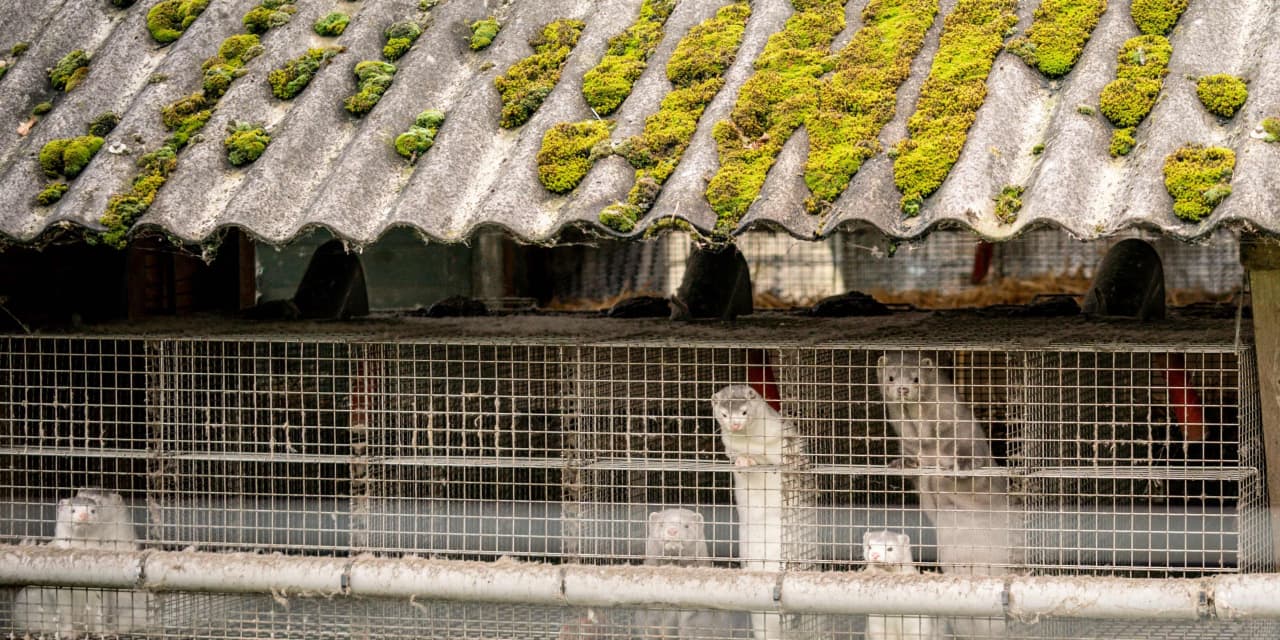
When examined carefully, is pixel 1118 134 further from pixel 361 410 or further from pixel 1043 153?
pixel 361 410

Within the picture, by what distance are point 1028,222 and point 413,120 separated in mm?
2611

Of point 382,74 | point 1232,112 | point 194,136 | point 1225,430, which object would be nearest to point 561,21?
point 382,74

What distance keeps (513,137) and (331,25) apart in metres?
1.30

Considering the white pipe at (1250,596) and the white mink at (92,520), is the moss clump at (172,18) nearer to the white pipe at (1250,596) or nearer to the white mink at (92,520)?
the white mink at (92,520)

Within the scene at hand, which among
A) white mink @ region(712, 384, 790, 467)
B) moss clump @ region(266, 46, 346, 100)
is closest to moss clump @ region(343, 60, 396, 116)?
moss clump @ region(266, 46, 346, 100)

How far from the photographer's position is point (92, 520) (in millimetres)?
7035

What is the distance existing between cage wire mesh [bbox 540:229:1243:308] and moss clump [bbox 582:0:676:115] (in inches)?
290

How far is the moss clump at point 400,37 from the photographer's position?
6715mm

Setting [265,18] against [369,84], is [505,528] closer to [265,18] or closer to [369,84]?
[369,84]

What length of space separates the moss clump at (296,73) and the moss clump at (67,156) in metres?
0.77

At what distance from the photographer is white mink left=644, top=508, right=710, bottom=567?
6.88 m

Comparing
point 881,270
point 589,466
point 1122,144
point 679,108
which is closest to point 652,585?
point 589,466

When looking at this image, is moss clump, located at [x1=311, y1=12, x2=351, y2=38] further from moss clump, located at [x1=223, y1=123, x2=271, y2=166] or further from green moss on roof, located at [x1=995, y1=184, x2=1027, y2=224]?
green moss on roof, located at [x1=995, y1=184, x2=1027, y2=224]

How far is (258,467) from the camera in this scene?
7465 millimetres
